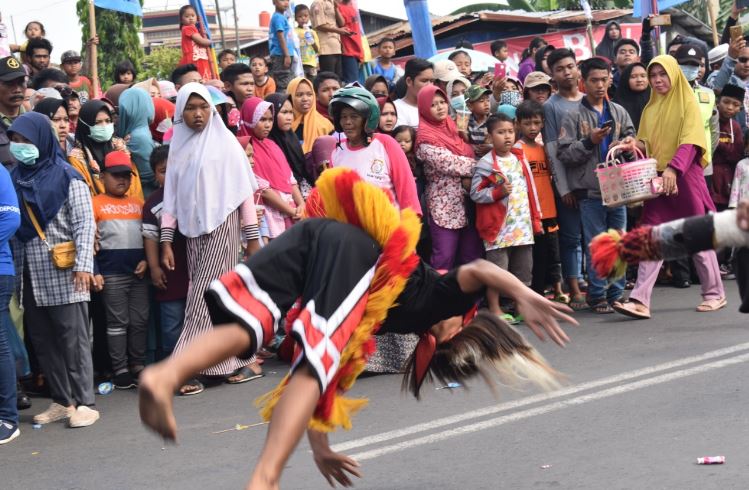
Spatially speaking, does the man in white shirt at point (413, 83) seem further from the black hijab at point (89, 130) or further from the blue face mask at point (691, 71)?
the black hijab at point (89, 130)

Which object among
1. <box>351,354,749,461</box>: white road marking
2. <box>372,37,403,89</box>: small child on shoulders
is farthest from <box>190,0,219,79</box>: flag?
<box>351,354,749,461</box>: white road marking

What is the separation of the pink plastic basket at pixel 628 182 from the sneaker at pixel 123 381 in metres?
3.92

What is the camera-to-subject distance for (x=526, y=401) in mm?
6684

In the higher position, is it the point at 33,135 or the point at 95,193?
the point at 33,135

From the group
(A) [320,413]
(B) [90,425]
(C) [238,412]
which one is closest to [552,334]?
(A) [320,413]

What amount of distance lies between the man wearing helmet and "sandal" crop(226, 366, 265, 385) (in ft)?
5.29

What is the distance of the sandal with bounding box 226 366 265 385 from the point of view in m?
8.10

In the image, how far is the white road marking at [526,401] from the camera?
20.0ft

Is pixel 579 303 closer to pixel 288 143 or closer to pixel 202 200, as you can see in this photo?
pixel 288 143

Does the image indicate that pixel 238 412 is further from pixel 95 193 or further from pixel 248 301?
pixel 248 301

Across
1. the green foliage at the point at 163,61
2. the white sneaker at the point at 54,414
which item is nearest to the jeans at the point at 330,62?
the white sneaker at the point at 54,414

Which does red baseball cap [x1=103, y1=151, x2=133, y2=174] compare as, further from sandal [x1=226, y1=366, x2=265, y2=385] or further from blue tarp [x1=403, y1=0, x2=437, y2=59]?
blue tarp [x1=403, y1=0, x2=437, y2=59]

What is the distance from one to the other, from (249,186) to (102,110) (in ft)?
4.41

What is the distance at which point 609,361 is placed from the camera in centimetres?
771
